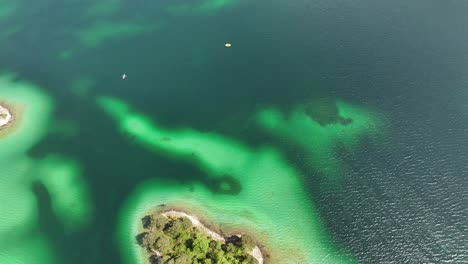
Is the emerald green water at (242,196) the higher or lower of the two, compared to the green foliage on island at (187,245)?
lower

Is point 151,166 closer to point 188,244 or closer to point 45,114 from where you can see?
point 188,244

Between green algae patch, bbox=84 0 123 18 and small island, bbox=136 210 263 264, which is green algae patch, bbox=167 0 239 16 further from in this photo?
small island, bbox=136 210 263 264

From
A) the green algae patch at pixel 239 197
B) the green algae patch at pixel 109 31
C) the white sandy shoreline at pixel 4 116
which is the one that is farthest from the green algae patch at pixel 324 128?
the white sandy shoreline at pixel 4 116

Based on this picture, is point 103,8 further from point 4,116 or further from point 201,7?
point 4,116

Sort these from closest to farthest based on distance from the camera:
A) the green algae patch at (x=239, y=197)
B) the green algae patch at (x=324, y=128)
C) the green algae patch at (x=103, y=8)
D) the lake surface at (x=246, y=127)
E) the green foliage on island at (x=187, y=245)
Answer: the green foliage on island at (x=187, y=245)
the green algae patch at (x=239, y=197)
the lake surface at (x=246, y=127)
the green algae patch at (x=324, y=128)
the green algae patch at (x=103, y=8)

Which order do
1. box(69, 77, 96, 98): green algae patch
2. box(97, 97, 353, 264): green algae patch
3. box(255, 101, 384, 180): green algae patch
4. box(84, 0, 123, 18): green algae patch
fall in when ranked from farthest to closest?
box(84, 0, 123, 18): green algae patch → box(69, 77, 96, 98): green algae patch → box(255, 101, 384, 180): green algae patch → box(97, 97, 353, 264): green algae patch

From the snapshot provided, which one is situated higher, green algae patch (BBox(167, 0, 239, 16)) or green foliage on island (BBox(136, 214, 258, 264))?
green algae patch (BBox(167, 0, 239, 16))

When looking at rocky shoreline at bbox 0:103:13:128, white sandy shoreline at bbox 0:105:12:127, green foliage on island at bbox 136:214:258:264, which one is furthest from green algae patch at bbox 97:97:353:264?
white sandy shoreline at bbox 0:105:12:127

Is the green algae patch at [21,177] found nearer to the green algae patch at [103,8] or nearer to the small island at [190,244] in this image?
the small island at [190,244]

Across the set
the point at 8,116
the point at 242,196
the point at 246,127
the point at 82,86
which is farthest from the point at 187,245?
the point at 8,116
